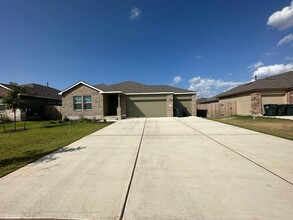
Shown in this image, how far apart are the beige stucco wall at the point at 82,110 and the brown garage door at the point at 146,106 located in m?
4.05

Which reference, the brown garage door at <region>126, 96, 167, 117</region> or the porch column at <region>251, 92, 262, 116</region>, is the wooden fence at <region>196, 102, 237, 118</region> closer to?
the porch column at <region>251, 92, 262, 116</region>

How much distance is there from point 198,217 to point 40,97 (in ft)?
87.1

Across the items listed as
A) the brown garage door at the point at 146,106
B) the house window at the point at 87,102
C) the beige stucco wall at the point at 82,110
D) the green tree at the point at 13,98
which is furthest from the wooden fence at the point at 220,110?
the green tree at the point at 13,98

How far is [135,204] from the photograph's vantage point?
111 inches

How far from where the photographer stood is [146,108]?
74.5 ft

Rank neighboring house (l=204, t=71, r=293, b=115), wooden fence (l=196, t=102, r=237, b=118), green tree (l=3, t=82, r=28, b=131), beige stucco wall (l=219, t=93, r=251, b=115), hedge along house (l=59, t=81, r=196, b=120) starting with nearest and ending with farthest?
green tree (l=3, t=82, r=28, b=131) → neighboring house (l=204, t=71, r=293, b=115) → beige stucco wall (l=219, t=93, r=251, b=115) → hedge along house (l=59, t=81, r=196, b=120) → wooden fence (l=196, t=102, r=237, b=118)

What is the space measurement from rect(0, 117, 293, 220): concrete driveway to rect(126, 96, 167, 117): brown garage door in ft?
55.4

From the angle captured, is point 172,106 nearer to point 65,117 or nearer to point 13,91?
point 65,117

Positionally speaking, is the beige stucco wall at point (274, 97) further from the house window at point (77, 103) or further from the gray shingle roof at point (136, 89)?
the house window at point (77, 103)

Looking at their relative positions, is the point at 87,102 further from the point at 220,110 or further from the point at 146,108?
the point at 220,110

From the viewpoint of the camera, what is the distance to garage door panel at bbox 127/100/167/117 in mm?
22578

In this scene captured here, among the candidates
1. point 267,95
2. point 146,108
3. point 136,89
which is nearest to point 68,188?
point 146,108

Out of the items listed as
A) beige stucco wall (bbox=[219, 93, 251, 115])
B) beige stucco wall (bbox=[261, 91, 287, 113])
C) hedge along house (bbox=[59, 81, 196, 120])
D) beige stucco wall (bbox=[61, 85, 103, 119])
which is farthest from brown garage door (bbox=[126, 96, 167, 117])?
beige stucco wall (bbox=[261, 91, 287, 113])

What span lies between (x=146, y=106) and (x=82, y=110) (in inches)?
305
